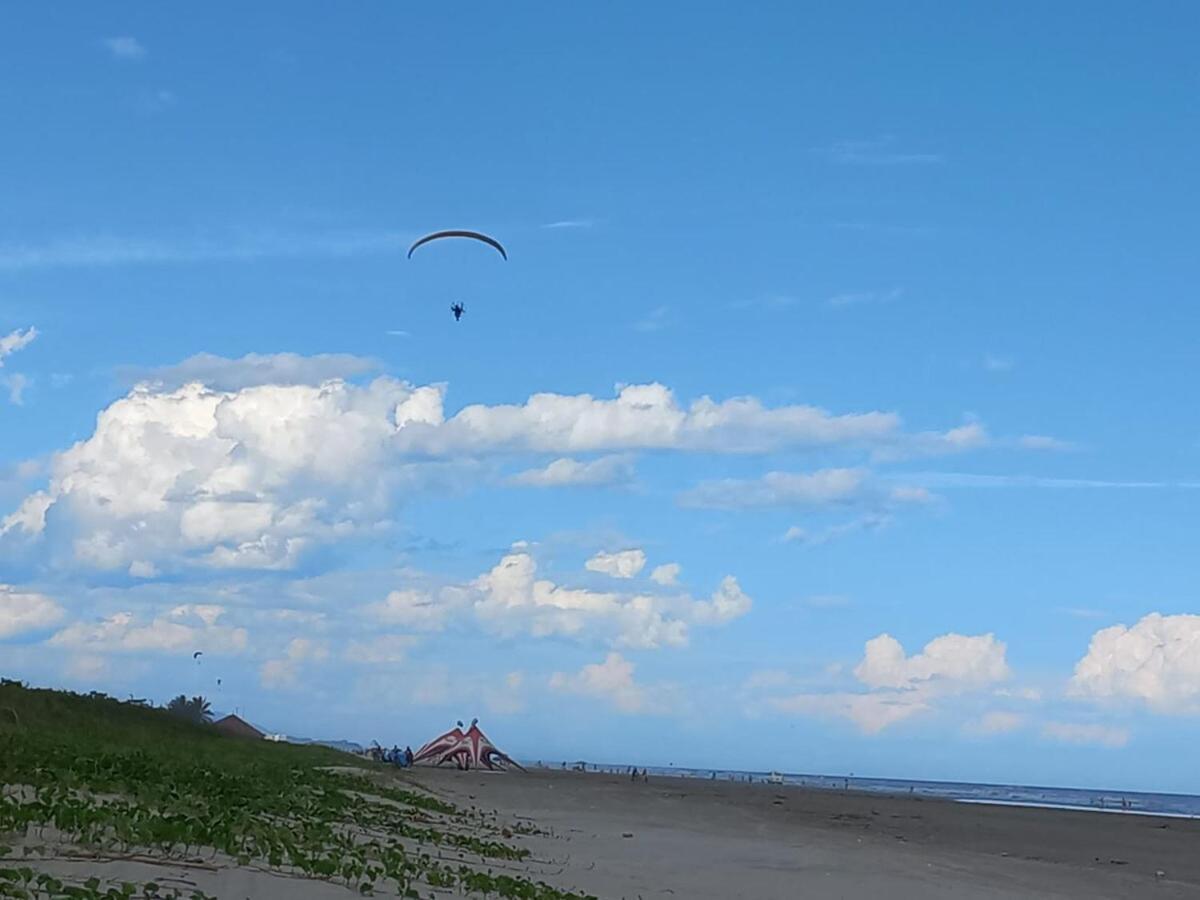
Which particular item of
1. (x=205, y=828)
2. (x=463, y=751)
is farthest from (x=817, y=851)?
(x=463, y=751)

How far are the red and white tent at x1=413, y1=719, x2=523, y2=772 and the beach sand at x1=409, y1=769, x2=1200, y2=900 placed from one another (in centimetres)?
1470

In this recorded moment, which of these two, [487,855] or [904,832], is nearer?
[487,855]

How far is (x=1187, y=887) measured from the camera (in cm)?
2869

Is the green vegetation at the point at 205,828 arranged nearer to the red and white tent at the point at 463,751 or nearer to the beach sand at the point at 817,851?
the beach sand at the point at 817,851

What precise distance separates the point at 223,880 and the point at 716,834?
24.0 meters

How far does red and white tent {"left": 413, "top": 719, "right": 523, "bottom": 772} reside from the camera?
7244cm

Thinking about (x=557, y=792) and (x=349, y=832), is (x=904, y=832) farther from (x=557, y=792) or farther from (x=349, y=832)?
(x=349, y=832)

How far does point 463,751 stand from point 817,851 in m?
45.8

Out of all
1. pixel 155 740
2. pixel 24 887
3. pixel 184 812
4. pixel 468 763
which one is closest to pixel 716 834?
pixel 155 740

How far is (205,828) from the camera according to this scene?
42.1 ft

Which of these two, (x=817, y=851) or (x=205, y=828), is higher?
(x=205, y=828)

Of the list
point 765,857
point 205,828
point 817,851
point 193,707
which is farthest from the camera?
point 193,707

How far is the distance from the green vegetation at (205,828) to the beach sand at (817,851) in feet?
6.85

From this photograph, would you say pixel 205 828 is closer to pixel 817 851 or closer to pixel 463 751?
pixel 817 851
